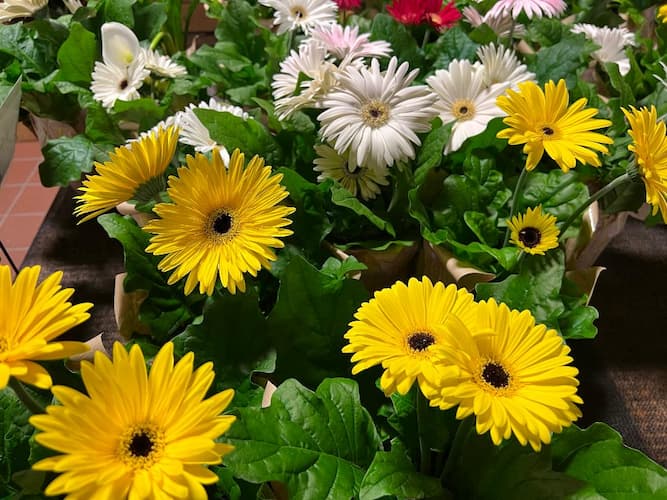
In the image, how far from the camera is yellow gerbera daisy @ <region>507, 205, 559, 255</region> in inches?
22.7

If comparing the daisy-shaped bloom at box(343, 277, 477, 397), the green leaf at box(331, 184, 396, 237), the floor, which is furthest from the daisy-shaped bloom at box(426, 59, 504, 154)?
the floor

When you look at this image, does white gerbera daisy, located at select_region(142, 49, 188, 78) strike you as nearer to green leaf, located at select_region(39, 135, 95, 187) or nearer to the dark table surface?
green leaf, located at select_region(39, 135, 95, 187)

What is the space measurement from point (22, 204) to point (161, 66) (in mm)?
522

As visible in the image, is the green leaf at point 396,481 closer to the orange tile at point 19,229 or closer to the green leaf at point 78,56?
the green leaf at point 78,56

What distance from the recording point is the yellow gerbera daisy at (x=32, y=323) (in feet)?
0.96

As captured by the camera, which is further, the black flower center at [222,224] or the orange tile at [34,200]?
the orange tile at [34,200]

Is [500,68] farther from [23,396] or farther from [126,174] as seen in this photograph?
[23,396]

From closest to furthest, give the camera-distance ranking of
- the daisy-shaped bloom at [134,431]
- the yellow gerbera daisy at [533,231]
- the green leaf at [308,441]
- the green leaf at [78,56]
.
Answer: the daisy-shaped bloom at [134,431] < the green leaf at [308,441] < the yellow gerbera daisy at [533,231] < the green leaf at [78,56]

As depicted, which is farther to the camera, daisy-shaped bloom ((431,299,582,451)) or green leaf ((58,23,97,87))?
green leaf ((58,23,97,87))

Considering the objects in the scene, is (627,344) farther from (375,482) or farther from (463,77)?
(375,482)

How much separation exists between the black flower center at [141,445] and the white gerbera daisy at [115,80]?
1.79 ft

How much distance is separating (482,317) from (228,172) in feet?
0.70

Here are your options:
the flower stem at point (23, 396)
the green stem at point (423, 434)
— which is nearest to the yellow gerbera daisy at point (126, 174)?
the flower stem at point (23, 396)

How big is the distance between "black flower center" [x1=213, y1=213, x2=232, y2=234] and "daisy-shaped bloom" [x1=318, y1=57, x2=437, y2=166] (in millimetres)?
179
